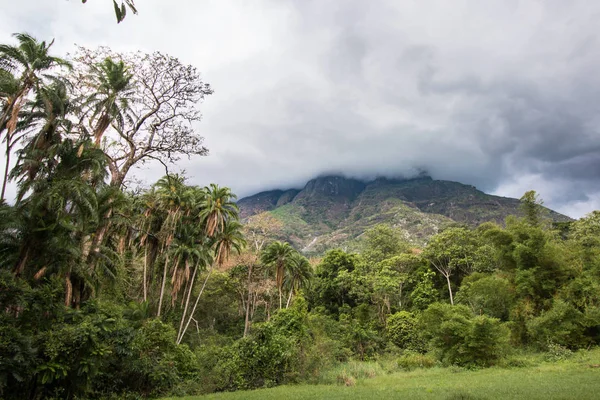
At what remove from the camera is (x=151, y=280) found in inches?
1192

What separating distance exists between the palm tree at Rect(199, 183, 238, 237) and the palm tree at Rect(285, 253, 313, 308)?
10513mm

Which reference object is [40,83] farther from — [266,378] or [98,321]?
[266,378]

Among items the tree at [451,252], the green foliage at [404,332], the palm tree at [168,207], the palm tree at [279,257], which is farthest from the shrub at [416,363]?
the palm tree at [168,207]

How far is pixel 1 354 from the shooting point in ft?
31.3

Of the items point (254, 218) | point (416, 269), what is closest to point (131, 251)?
point (254, 218)

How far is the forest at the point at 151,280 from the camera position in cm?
1145

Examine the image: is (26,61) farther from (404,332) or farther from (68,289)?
(404,332)

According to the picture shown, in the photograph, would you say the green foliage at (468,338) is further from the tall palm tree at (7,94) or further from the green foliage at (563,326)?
the tall palm tree at (7,94)

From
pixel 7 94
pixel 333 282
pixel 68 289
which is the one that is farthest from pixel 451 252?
pixel 7 94

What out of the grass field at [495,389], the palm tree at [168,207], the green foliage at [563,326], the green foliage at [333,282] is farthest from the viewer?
the green foliage at [333,282]

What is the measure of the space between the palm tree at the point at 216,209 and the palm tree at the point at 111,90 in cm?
1278

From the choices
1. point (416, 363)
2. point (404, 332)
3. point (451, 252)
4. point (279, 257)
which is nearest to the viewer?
point (416, 363)

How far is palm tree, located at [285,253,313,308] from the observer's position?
38.0 metres

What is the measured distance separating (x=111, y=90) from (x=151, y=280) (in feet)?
62.4
